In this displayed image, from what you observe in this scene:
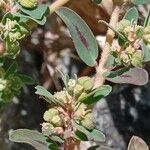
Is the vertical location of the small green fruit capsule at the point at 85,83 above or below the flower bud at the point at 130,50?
below

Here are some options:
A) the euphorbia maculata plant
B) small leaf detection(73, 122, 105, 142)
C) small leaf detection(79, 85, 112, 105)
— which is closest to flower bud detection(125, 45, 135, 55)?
the euphorbia maculata plant

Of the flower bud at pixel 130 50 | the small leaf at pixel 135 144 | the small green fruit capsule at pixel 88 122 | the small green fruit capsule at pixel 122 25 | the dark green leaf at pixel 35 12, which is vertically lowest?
the small leaf at pixel 135 144

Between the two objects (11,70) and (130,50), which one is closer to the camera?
(130,50)

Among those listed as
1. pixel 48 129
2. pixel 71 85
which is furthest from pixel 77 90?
pixel 48 129

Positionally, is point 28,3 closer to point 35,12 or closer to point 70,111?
point 35,12

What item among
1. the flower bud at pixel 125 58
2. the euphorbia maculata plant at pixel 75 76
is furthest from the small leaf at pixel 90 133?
the flower bud at pixel 125 58

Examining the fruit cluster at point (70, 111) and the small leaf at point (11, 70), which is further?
the small leaf at point (11, 70)

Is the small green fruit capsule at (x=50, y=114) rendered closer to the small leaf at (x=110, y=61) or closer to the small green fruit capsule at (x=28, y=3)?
the small leaf at (x=110, y=61)
